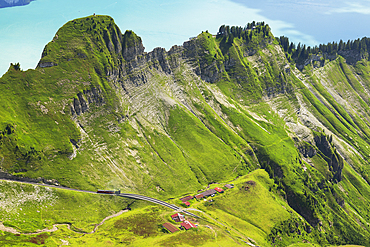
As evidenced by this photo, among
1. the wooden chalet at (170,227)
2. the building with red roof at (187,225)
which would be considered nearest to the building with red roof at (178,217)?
the building with red roof at (187,225)

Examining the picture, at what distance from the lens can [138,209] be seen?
182 metres

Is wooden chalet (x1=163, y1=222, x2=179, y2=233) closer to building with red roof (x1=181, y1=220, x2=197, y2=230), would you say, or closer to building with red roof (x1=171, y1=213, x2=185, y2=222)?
building with red roof (x1=181, y1=220, x2=197, y2=230)

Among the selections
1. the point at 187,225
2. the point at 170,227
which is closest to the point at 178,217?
the point at 187,225

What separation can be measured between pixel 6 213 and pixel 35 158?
42593mm

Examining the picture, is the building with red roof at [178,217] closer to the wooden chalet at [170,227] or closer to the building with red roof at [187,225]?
the building with red roof at [187,225]

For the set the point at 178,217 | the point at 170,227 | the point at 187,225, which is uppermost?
the point at 178,217

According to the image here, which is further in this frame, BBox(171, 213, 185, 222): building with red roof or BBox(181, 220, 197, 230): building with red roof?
BBox(171, 213, 185, 222): building with red roof

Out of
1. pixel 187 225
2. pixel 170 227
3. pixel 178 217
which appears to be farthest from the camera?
pixel 178 217

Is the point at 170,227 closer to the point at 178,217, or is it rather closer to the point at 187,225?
the point at 187,225

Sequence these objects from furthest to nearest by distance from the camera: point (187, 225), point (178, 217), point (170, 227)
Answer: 1. point (178, 217)
2. point (187, 225)
3. point (170, 227)

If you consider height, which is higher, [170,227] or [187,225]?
[170,227]

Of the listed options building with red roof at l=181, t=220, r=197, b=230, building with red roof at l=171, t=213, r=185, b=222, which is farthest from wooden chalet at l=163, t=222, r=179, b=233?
building with red roof at l=171, t=213, r=185, b=222

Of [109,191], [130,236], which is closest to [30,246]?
[130,236]

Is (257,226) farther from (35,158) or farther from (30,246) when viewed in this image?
(35,158)
